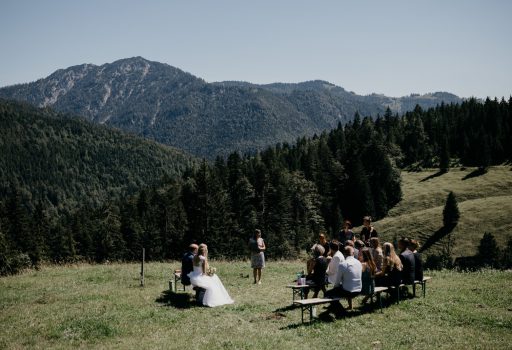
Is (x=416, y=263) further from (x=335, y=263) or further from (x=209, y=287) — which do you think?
(x=209, y=287)

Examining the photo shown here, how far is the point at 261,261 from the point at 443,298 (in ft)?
29.6

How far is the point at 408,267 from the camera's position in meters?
17.0

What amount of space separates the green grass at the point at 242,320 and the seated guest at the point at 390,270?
0.99m

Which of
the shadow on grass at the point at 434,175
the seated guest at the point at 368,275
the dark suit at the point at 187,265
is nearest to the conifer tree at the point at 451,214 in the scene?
the shadow on grass at the point at 434,175

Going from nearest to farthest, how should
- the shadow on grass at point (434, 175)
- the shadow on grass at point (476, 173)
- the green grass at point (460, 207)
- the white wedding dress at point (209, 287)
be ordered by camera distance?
the white wedding dress at point (209, 287)
the green grass at point (460, 207)
the shadow on grass at point (476, 173)
the shadow on grass at point (434, 175)

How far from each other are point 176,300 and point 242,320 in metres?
4.60

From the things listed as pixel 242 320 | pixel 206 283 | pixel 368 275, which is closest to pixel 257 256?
pixel 206 283

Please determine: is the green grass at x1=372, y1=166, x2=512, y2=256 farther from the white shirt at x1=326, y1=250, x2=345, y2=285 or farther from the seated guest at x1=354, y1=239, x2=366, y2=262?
the white shirt at x1=326, y1=250, x2=345, y2=285

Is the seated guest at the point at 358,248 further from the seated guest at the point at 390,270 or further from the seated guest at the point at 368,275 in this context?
the seated guest at the point at 368,275

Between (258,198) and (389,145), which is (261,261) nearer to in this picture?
(258,198)

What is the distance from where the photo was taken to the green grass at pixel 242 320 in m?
12.5

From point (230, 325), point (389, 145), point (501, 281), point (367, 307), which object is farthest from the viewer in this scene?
point (389, 145)

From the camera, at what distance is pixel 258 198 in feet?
352

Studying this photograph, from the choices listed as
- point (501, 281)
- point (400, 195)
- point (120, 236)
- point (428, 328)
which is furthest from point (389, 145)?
point (428, 328)
